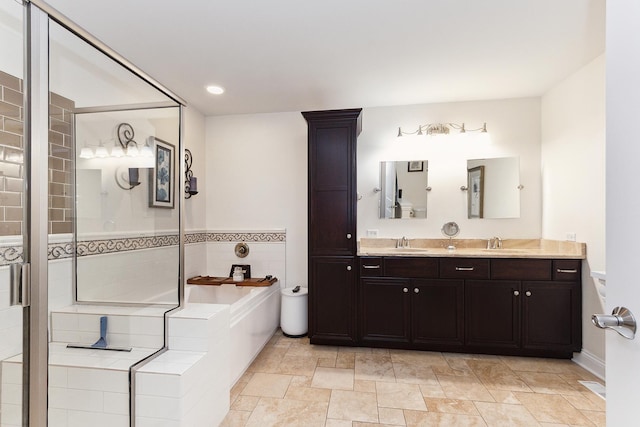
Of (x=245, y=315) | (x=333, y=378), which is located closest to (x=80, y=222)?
(x=245, y=315)

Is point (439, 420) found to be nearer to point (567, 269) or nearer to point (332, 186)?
point (567, 269)

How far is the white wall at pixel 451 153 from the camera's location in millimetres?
3191

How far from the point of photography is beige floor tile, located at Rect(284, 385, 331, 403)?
81.5 inches

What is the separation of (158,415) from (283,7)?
2.32 meters

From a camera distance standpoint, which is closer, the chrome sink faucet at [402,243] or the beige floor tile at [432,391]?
the beige floor tile at [432,391]

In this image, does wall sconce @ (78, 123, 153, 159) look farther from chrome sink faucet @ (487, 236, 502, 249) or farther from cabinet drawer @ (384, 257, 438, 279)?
chrome sink faucet @ (487, 236, 502, 249)

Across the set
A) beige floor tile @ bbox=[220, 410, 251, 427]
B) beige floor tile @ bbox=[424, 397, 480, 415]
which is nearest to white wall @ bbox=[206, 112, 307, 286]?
beige floor tile @ bbox=[220, 410, 251, 427]

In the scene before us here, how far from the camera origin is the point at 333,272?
116 inches

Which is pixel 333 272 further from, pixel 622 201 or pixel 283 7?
pixel 622 201

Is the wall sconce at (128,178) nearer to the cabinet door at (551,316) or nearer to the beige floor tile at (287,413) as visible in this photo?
the beige floor tile at (287,413)

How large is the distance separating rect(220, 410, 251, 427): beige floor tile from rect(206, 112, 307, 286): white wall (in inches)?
67.6

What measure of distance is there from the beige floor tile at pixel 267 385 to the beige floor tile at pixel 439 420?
870 mm

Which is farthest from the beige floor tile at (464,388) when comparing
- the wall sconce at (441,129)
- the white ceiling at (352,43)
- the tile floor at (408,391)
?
the white ceiling at (352,43)

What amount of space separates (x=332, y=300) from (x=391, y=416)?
118 centimetres
